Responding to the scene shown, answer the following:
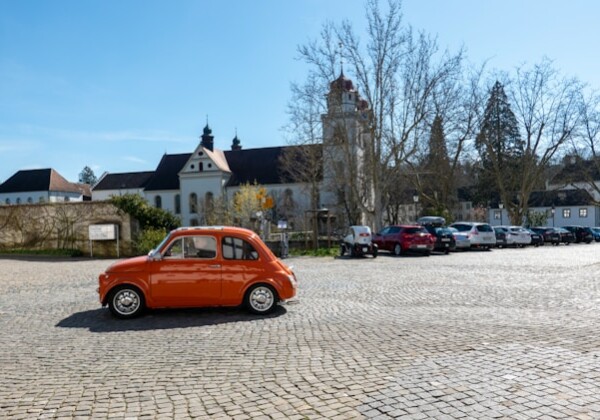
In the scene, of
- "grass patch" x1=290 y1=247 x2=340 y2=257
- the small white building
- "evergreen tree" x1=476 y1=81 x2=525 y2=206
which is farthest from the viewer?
the small white building

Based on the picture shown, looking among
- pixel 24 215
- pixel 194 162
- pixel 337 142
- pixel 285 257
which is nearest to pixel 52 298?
pixel 285 257

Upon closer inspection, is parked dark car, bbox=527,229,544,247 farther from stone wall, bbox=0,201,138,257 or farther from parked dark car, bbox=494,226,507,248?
stone wall, bbox=0,201,138,257

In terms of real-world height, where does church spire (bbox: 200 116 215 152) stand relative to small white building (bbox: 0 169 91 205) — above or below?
above

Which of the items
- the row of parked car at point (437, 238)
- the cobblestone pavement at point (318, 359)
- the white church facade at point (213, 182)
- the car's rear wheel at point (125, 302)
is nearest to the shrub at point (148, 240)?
the row of parked car at point (437, 238)

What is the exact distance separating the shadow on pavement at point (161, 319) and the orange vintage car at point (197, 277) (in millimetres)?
228

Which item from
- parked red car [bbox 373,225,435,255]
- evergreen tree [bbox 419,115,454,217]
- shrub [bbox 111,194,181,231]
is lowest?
parked red car [bbox 373,225,435,255]

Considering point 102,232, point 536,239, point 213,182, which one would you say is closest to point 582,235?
point 536,239

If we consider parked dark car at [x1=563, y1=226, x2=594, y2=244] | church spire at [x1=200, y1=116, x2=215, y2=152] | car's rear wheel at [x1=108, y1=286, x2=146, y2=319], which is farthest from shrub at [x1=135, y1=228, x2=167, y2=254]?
church spire at [x1=200, y1=116, x2=215, y2=152]

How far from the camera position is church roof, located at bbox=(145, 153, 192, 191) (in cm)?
8050

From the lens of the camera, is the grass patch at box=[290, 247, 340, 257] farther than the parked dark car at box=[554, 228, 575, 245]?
No

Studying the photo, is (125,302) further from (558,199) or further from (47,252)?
(558,199)

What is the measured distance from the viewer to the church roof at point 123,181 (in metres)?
92.8

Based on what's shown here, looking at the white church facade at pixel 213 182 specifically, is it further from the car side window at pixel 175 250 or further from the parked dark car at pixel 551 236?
the car side window at pixel 175 250

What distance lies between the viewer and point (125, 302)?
9.42m
